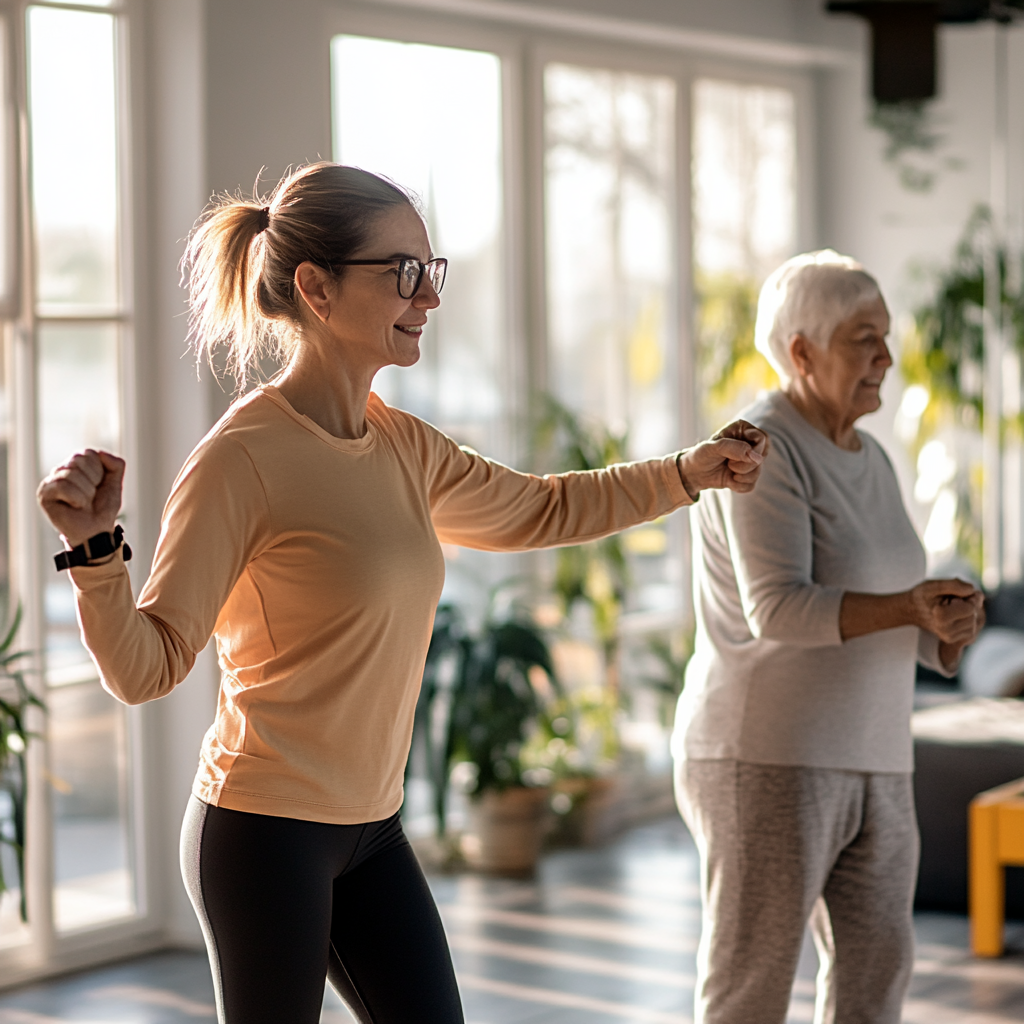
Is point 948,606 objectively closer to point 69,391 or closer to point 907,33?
point 69,391

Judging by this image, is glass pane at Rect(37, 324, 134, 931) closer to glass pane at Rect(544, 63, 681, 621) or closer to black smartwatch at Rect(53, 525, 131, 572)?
glass pane at Rect(544, 63, 681, 621)

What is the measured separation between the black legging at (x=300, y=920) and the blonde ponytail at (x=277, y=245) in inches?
21.4

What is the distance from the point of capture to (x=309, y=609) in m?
1.73

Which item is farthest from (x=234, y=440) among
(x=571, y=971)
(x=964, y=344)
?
(x=964, y=344)

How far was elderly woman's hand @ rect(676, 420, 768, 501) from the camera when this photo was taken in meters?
2.11

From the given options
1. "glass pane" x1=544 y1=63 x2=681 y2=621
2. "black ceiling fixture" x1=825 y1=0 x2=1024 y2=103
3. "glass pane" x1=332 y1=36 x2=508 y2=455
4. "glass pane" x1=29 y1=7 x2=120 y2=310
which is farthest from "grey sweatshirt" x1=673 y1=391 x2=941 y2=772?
"black ceiling fixture" x1=825 y1=0 x2=1024 y2=103

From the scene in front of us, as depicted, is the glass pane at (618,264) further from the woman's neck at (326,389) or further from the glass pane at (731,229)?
the woman's neck at (326,389)

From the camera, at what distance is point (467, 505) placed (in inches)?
81.5

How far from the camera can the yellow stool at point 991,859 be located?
3.97 metres

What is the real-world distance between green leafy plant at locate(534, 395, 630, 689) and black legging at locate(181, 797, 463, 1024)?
10.8ft

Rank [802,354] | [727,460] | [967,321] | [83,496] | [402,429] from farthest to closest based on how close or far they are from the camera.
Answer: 1. [967,321]
2. [802,354]
3. [727,460]
4. [402,429]
5. [83,496]

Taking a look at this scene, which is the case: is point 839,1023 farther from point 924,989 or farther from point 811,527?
point 924,989

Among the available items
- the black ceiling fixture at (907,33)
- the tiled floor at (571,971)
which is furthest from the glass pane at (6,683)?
the black ceiling fixture at (907,33)

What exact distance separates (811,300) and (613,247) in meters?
3.23
